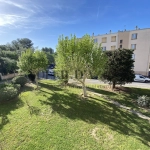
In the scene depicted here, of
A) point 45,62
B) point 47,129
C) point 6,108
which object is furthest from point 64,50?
point 6,108

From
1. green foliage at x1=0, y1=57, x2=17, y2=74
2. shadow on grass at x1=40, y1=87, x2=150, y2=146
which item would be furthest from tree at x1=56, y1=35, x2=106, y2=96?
green foliage at x1=0, y1=57, x2=17, y2=74

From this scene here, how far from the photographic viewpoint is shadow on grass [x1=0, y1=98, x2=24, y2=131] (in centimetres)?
698

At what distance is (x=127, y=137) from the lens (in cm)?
567

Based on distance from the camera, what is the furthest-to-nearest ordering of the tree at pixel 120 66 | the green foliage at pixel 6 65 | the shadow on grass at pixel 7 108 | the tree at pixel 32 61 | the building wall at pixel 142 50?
the building wall at pixel 142 50 → the green foliage at pixel 6 65 → the tree at pixel 120 66 → the tree at pixel 32 61 → the shadow on grass at pixel 7 108

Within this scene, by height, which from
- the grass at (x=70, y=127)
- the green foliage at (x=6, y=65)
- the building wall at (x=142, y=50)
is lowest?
the grass at (x=70, y=127)

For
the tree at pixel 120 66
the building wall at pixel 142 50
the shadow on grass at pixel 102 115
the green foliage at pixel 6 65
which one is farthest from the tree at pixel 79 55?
the building wall at pixel 142 50

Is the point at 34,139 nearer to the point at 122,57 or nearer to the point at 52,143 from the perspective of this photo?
the point at 52,143

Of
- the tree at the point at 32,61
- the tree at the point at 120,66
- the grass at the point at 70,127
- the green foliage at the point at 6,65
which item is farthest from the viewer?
the green foliage at the point at 6,65

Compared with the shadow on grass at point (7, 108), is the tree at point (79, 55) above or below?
above

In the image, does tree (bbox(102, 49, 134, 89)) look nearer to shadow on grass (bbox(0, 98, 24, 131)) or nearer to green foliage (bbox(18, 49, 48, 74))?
green foliage (bbox(18, 49, 48, 74))

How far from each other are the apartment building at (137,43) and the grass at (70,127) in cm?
2246

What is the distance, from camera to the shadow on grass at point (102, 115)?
6.25 metres

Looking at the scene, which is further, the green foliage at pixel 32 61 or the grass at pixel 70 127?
the green foliage at pixel 32 61

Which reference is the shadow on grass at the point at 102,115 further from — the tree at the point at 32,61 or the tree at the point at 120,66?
the tree at the point at 120,66
